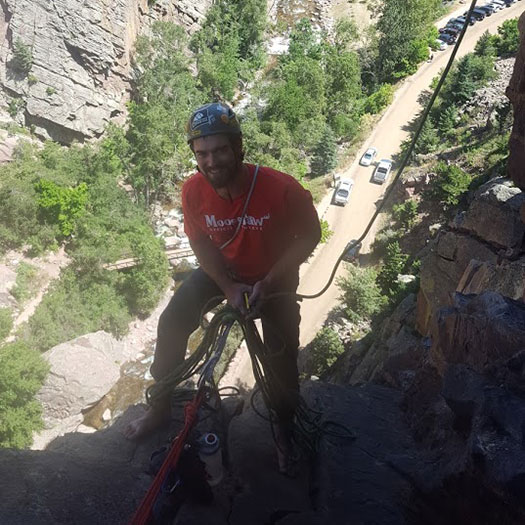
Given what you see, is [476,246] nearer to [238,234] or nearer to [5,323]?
[238,234]

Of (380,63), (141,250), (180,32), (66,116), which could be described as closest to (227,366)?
(141,250)

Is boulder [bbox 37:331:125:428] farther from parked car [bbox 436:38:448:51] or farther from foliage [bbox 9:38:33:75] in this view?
parked car [bbox 436:38:448:51]

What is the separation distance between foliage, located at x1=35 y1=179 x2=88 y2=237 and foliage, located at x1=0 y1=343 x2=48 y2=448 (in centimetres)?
661

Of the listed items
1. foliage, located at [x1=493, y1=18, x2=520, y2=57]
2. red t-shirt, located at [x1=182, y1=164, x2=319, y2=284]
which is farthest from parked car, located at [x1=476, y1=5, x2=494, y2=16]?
red t-shirt, located at [x1=182, y1=164, x2=319, y2=284]

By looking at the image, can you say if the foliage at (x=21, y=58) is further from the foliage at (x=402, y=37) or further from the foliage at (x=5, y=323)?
the foliage at (x=402, y=37)

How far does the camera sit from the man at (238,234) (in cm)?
294

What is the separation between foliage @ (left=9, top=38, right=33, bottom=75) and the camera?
24.8 m

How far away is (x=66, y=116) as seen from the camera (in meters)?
26.1

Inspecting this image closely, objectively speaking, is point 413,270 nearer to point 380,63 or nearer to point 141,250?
point 141,250

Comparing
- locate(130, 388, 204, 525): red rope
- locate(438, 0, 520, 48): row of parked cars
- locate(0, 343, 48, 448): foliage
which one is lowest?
locate(0, 343, 48, 448): foliage

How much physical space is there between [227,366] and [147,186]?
471 inches

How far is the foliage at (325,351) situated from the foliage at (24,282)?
40.1ft

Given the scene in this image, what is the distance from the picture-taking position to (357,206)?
77.2ft

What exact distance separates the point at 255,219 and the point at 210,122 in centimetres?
72
